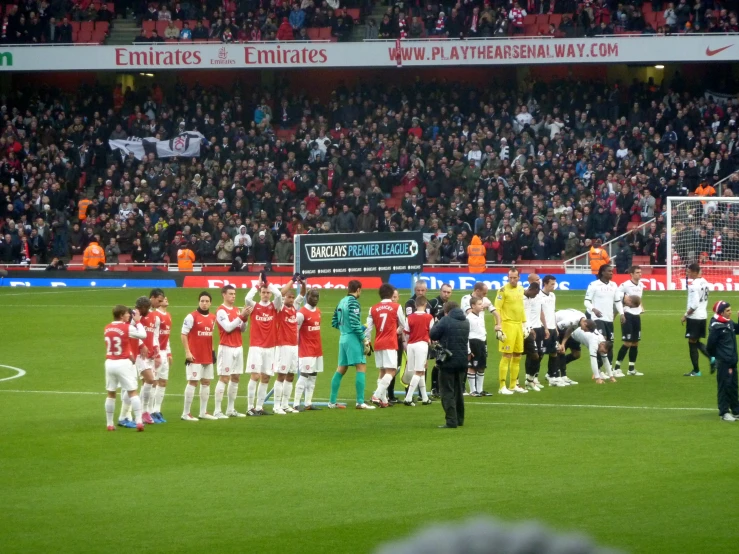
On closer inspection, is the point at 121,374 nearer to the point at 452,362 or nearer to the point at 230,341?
the point at 230,341

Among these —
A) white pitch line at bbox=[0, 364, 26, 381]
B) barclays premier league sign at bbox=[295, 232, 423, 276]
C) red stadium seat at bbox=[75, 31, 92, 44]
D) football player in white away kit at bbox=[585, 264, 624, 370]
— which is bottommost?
white pitch line at bbox=[0, 364, 26, 381]

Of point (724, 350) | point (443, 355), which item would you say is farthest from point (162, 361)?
point (724, 350)

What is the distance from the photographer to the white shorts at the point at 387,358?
17.5 meters

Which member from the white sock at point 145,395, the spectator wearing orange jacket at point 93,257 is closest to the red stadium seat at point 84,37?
the spectator wearing orange jacket at point 93,257

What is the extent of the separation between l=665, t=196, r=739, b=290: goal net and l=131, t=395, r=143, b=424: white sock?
21232 mm

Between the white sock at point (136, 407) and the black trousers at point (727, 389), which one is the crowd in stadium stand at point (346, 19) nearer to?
the black trousers at point (727, 389)

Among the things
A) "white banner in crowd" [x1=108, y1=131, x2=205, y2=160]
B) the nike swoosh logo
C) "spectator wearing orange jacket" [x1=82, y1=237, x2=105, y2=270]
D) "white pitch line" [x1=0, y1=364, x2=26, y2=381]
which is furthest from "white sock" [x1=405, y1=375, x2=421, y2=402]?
"white banner in crowd" [x1=108, y1=131, x2=205, y2=160]

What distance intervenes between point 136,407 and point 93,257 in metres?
25.1

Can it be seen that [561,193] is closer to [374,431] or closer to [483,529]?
[374,431]

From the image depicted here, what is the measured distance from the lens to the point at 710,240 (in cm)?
3344

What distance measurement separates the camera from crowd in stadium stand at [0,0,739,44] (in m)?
42.2

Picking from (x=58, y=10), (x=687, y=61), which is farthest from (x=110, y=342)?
(x=58, y=10)

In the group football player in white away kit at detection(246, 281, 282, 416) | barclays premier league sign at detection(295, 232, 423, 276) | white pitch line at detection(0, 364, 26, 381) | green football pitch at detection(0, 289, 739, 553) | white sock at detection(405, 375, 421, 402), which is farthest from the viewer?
white pitch line at detection(0, 364, 26, 381)

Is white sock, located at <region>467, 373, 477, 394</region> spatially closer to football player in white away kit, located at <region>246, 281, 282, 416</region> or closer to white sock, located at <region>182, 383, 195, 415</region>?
football player in white away kit, located at <region>246, 281, 282, 416</region>
